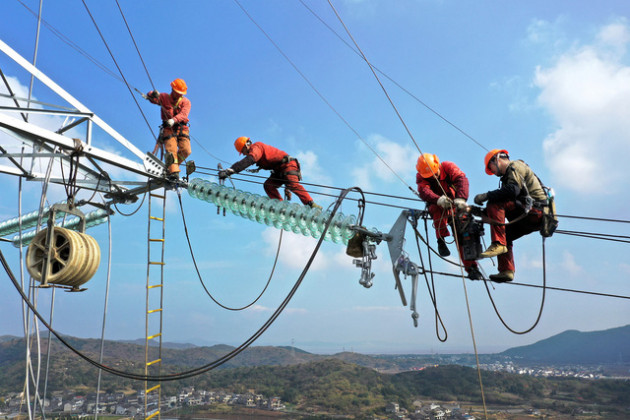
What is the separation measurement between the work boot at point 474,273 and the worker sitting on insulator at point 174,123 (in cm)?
711

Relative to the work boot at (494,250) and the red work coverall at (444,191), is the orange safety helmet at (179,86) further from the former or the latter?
the work boot at (494,250)

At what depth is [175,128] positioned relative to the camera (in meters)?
11.1

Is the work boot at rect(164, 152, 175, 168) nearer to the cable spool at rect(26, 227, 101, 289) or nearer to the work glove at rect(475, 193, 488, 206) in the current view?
the cable spool at rect(26, 227, 101, 289)

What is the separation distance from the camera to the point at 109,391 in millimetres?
110312

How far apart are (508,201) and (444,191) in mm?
1051

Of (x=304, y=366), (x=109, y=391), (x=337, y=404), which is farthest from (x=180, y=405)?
(x=337, y=404)

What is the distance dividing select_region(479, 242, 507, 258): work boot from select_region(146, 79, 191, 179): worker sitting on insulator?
7320 mm

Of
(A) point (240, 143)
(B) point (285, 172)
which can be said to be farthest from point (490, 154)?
(A) point (240, 143)

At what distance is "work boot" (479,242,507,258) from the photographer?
725 centimetres

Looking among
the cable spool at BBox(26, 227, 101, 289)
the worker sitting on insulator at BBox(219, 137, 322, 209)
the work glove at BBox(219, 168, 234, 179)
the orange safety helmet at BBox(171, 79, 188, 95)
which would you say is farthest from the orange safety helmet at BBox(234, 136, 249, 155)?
the cable spool at BBox(26, 227, 101, 289)

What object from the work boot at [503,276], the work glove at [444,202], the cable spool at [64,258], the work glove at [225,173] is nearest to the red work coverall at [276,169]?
the work glove at [225,173]

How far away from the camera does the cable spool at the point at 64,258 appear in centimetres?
728

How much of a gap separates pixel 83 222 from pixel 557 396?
126 metres

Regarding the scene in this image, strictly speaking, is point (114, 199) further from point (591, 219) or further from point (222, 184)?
point (591, 219)
